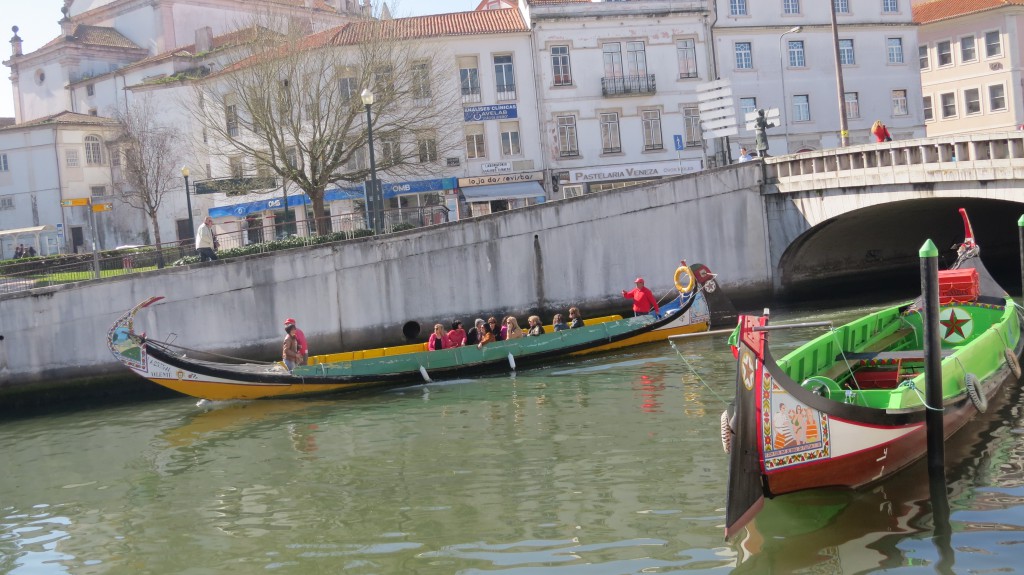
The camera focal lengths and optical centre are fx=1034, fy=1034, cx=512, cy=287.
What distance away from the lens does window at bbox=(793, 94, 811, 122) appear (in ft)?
149

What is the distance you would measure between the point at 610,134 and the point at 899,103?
48.4 ft

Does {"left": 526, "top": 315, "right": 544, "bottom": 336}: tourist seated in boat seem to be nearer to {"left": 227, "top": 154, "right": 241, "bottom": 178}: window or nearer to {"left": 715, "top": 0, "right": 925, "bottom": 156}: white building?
{"left": 227, "top": 154, "right": 241, "bottom": 178}: window

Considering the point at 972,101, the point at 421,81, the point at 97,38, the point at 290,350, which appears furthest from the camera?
the point at 97,38

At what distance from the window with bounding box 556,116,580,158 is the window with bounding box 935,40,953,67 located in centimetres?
2500

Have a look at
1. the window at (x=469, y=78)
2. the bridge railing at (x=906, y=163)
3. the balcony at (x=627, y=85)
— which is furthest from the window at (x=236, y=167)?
the bridge railing at (x=906, y=163)

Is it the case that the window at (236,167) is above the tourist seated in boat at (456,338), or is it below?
above

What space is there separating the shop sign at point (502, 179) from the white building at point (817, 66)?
9.35 metres

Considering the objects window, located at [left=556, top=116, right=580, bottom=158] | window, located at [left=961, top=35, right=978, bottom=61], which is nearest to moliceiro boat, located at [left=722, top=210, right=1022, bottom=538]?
window, located at [left=556, top=116, right=580, bottom=158]

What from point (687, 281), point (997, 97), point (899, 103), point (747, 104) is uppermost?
point (747, 104)

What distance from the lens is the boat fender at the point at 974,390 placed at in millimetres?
13766

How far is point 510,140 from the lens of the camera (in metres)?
42.2

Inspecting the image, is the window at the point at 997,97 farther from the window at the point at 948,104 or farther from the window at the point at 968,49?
the window at the point at 948,104

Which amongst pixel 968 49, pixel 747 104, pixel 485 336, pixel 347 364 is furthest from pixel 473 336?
pixel 968 49

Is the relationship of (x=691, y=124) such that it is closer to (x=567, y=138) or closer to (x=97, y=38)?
(x=567, y=138)
